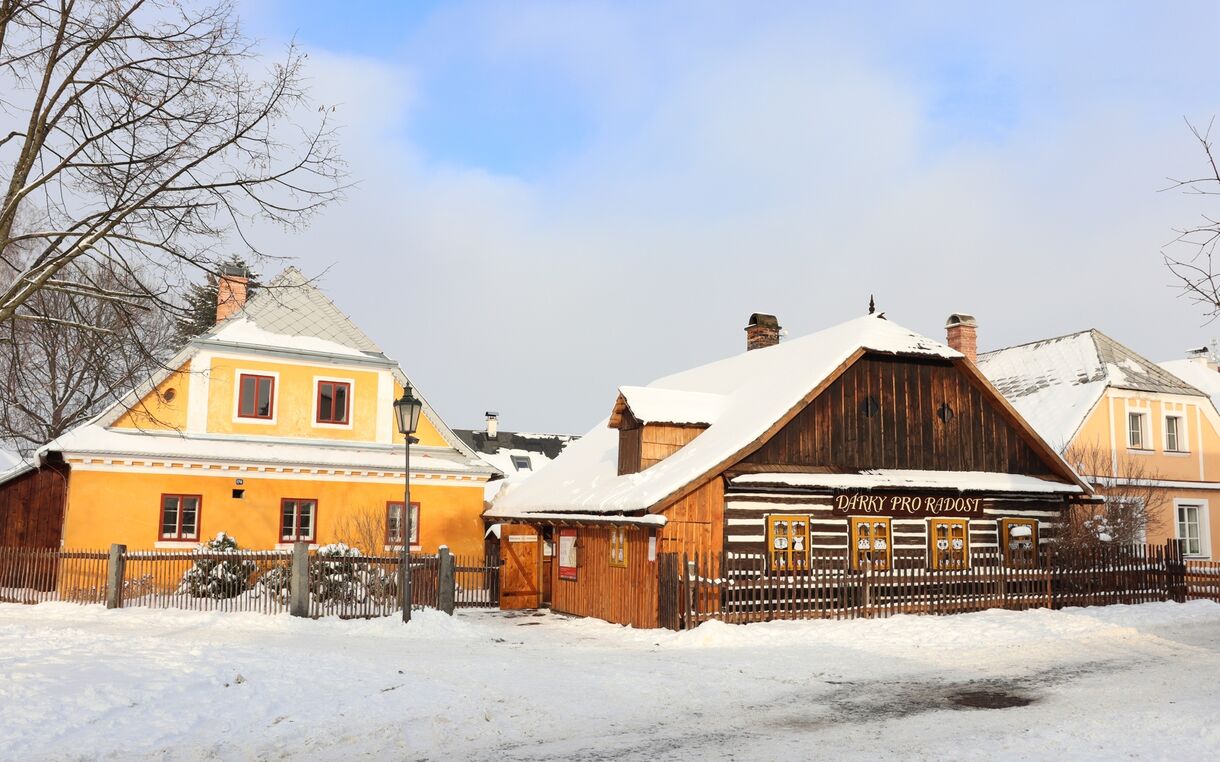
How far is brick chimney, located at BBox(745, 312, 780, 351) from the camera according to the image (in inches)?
1188

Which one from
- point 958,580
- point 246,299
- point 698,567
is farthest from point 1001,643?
point 246,299

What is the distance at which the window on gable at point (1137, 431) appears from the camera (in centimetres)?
3269

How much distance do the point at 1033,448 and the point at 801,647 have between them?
1127 centimetres

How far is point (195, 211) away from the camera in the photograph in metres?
→ 11.9

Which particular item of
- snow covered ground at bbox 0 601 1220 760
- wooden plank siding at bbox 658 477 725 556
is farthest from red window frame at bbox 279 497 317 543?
wooden plank siding at bbox 658 477 725 556

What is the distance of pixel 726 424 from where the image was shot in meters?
22.1

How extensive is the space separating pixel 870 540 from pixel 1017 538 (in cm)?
454

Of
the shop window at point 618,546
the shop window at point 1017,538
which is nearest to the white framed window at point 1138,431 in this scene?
the shop window at point 1017,538

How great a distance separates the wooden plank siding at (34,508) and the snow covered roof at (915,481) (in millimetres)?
17598

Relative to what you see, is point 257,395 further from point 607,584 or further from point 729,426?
point 729,426

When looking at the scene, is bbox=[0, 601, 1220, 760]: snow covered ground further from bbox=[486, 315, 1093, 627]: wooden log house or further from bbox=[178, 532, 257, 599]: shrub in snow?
bbox=[486, 315, 1093, 627]: wooden log house

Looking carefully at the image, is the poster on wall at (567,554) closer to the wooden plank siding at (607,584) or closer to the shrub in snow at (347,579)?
the wooden plank siding at (607,584)

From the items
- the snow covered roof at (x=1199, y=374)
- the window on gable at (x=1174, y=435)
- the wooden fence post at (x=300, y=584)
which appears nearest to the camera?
the wooden fence post at (x=300, y=584)

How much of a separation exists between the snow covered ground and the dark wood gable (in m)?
4.45
